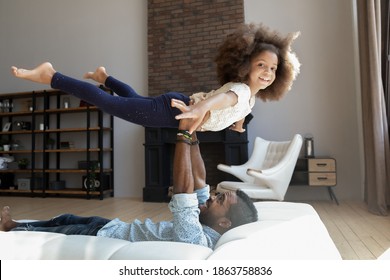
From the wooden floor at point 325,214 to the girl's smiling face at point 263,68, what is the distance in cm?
125

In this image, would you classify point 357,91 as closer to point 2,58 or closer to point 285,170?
point 285,170

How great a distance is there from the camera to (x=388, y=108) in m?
3.29

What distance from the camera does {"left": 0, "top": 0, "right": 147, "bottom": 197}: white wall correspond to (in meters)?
4.87

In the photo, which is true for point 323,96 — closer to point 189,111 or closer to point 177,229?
point 189,111

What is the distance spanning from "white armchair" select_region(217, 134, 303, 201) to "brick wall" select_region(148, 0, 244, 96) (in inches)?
51.4

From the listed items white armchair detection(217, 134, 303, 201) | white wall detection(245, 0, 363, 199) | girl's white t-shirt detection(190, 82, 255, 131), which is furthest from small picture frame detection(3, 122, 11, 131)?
girl's white t-shirt detection(190, 82, 255, 131)

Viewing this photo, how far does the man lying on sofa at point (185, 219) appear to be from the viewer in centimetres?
121

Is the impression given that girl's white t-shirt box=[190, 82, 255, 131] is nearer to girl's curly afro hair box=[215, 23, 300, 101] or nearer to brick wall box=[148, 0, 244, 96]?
girl's curly afro hair box=[215, 23, 300, 101]

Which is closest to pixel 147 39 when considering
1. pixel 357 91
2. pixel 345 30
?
pixel 345 30

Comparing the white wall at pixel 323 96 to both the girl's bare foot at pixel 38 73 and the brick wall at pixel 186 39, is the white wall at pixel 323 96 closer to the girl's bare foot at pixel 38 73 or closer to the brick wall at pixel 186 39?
the brick wall at pixel 186 39

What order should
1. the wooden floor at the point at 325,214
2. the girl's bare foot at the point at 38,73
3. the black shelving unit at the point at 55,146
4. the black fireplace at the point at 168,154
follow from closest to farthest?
the girl's bare foot at the point at 38,73, the wooden floor at the point at 325,214, the black fireplace at the point at 168,154, the black shelving unit at the point at 55,146

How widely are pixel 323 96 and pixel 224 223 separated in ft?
11.0

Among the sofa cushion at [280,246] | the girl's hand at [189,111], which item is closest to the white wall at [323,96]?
the girl's hand at [189,111]

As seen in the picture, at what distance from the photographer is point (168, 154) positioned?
450 cm
